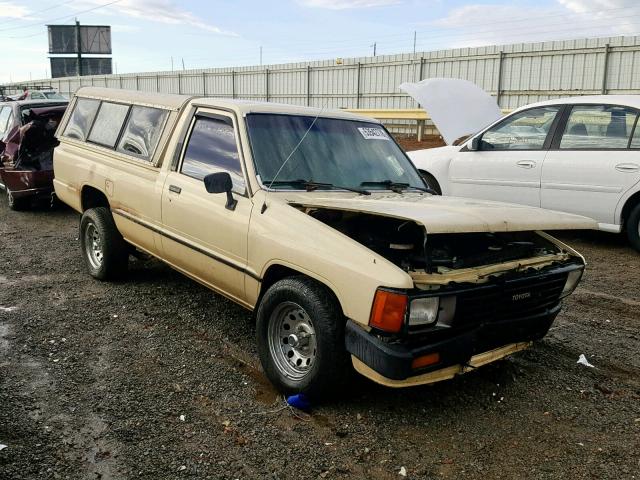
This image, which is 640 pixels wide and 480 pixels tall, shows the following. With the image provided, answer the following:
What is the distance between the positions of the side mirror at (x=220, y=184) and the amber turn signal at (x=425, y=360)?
5.47 feet

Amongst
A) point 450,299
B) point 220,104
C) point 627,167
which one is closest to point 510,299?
point 450,299

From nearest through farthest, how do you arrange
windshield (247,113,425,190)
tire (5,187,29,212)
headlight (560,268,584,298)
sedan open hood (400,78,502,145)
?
headlight (560,268,584,298) < windshield (247,113,425,190) < sedan open hood (400,78,502,145) < tire (5,187,29,212)

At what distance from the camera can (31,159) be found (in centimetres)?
931

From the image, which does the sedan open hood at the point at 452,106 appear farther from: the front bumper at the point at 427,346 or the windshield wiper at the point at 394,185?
the front bumper at the point at 427,346

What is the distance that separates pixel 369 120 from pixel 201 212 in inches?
66.3

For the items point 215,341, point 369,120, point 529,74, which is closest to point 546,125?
point 369,120

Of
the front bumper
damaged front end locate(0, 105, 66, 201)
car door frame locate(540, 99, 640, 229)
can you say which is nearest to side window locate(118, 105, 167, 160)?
the front bumper

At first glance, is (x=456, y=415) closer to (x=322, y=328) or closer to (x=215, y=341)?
(x=322, y=328)

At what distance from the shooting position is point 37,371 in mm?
4043

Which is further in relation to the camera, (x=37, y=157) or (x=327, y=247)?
(x=37, y=157)

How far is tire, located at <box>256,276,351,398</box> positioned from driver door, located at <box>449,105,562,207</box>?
16.0 feet

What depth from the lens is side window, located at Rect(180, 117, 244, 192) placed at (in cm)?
431

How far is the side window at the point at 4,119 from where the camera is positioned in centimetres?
1056

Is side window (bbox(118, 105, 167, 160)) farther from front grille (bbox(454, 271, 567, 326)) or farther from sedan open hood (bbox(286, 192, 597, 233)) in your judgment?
front grille (bbox(454, 271, 567, 326))
